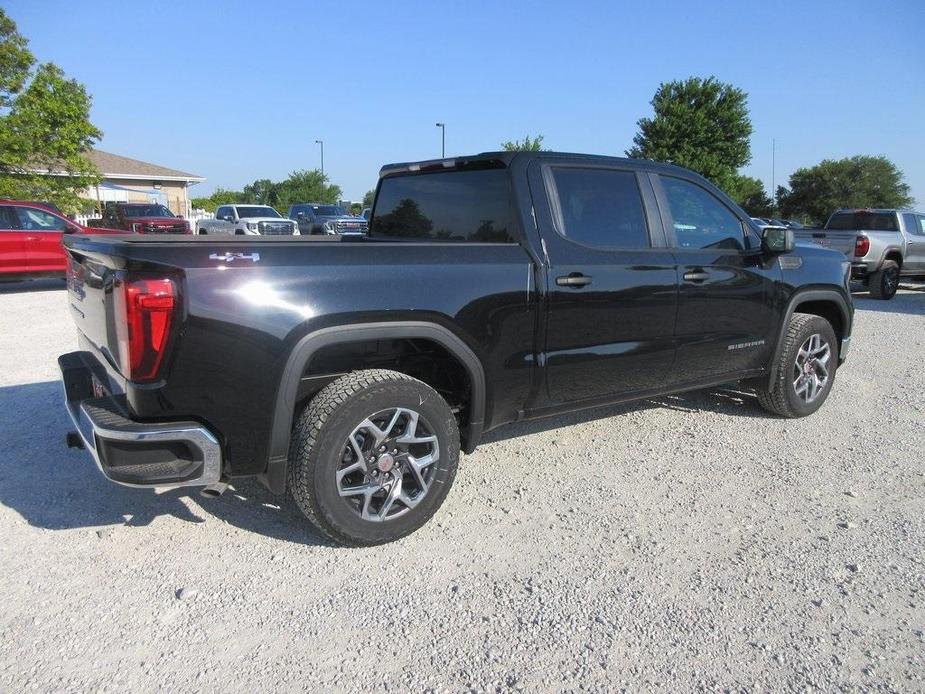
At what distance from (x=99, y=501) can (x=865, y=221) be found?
15.0m

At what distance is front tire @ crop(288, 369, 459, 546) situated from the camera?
3010 millimetres

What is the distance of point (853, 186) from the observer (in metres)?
45.4

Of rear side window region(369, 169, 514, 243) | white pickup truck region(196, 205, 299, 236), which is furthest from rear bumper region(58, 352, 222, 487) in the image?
white pickup truck region(196, 205, 299, 236)

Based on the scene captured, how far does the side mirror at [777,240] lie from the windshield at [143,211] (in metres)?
20.5

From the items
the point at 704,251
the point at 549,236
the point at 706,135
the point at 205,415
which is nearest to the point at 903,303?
the point at 704,251

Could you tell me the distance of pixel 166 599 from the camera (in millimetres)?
2824

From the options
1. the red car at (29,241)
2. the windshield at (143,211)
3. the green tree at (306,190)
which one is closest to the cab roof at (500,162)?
the red car at (29,241)

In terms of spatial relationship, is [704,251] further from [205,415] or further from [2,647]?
[2,647]

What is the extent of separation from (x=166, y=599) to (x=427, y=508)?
119cm

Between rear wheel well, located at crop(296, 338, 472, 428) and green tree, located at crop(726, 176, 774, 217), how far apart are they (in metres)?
44.5

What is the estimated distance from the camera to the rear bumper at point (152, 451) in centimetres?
269

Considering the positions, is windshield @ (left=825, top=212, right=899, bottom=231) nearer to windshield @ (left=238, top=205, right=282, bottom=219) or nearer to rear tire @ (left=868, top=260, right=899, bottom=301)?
Answer: rear tire @ (left=868, top=260, right=899, bottom=301)

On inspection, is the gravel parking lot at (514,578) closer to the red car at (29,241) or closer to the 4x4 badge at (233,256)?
the 4x4 badge at (233,256)

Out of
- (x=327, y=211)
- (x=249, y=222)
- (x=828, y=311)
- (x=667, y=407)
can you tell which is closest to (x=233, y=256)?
(x=667, y=407)
